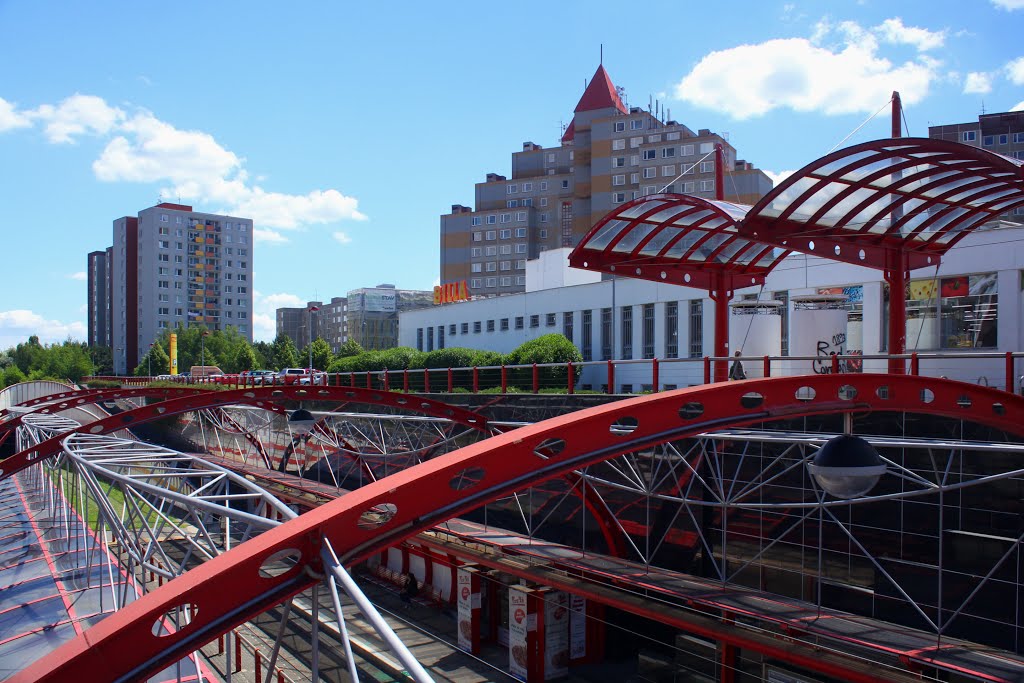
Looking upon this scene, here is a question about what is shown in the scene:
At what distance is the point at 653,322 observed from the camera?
2994 cm

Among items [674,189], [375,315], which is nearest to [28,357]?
[375,315]

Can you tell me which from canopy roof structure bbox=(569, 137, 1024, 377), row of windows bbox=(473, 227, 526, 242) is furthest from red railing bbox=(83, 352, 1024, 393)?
row of windows bbox=(473, 227, 526, 242)

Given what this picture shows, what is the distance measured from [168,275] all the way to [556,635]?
97642mm

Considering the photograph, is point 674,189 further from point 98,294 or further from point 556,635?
point 98,294

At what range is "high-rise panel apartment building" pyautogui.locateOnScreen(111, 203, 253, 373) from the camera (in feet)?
329

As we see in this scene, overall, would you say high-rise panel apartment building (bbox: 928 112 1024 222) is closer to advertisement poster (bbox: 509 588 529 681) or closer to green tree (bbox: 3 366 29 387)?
advertisement poster (bbox: 509 588 529 681)

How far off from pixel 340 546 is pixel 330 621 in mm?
16813

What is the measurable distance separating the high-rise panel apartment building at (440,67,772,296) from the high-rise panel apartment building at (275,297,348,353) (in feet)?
141

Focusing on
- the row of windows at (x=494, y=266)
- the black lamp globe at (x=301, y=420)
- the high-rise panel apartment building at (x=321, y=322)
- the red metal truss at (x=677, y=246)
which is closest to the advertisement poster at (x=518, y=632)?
the black lamp globe at (x=301, y=420)

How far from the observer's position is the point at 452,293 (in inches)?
2050

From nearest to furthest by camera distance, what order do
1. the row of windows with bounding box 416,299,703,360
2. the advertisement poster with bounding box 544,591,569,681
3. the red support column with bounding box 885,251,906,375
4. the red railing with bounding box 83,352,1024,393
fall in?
1. the red railing with bounding box 83,352,1024,393
2. the red support column with bounding box 885,251,906,375
3. the advertisement poster with bounding box 544,591,569,681
4. the row of windows with bounding box 416,299,703,360

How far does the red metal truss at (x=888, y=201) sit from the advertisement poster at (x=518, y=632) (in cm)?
849

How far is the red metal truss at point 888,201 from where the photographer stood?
12.0m

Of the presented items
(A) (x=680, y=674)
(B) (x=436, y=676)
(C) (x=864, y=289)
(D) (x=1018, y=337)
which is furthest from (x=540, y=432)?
(C) (x=864, y=289)
